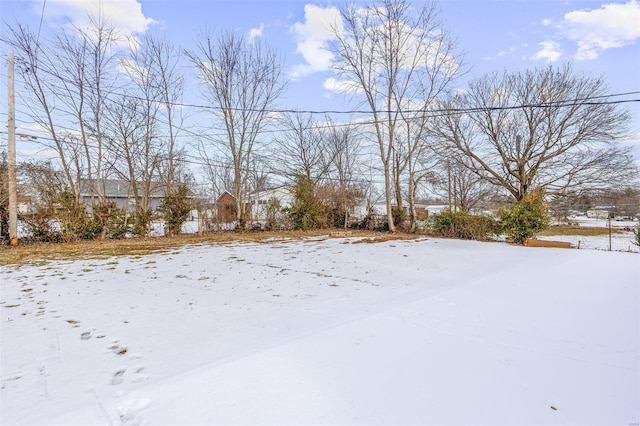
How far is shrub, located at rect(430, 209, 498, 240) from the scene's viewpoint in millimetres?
10164

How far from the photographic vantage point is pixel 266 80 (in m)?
14.8

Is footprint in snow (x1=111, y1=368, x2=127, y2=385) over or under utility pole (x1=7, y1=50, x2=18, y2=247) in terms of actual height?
under

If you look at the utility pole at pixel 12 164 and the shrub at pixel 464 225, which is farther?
the shrub at pixel 464 225

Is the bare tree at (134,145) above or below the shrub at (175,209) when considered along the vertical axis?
above

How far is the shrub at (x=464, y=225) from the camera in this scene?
10.2 m

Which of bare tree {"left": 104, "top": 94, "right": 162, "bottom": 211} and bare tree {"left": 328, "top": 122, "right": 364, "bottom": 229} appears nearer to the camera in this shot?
bare tree {"left": 104, "top": 94, "right": 162, "bottom": 211}

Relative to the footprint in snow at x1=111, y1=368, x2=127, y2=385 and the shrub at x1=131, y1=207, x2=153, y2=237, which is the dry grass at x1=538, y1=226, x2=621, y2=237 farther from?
the shrub at x1=131, y1=207, x2=153, y2=237

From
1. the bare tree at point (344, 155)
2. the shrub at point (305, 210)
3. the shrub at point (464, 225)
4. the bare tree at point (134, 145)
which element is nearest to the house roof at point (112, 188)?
the bare tree at point (134, 145)

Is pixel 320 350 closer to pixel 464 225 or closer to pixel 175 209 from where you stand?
pixel 464 225

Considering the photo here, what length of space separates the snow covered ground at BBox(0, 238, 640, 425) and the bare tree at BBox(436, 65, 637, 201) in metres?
10.5

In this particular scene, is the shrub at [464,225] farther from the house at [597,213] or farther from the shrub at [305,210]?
the house at [597,213]

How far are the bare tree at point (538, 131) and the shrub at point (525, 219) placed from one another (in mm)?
4736

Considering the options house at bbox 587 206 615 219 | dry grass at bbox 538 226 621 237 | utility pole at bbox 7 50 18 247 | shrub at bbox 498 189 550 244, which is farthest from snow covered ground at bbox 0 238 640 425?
dry grass at bbox 538 226 621 237

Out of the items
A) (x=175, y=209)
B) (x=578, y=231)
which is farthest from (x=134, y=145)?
(x=578, y=231)
